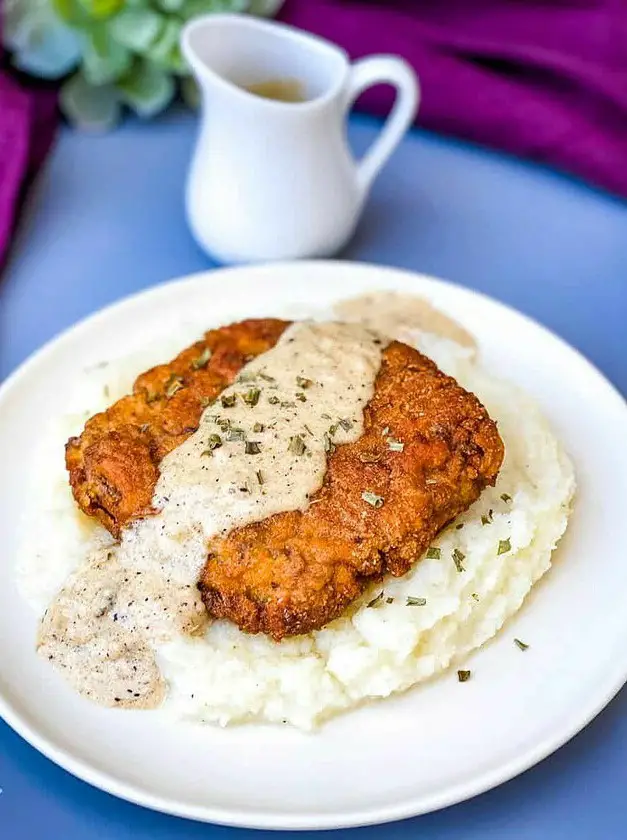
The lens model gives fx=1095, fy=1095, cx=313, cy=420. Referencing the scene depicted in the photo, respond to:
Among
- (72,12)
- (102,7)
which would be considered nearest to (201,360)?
(102,7)

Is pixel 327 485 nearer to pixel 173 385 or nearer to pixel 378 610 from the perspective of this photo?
pixel 378 610

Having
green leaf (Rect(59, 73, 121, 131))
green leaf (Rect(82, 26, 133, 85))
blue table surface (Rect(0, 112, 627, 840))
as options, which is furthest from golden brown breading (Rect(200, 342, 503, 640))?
green leaf (Rect(59, 73, 121, 131))

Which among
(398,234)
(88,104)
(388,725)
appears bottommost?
(88,104)

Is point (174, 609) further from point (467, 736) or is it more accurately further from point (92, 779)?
point (467, 736)

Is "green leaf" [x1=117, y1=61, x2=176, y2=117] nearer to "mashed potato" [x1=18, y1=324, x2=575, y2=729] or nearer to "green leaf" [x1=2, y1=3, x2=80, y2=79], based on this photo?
"green leaf" [x1=2, y1=3, x2=80, y2=79]

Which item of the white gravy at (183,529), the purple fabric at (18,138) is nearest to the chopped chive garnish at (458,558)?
the white gravy at (183,529)
